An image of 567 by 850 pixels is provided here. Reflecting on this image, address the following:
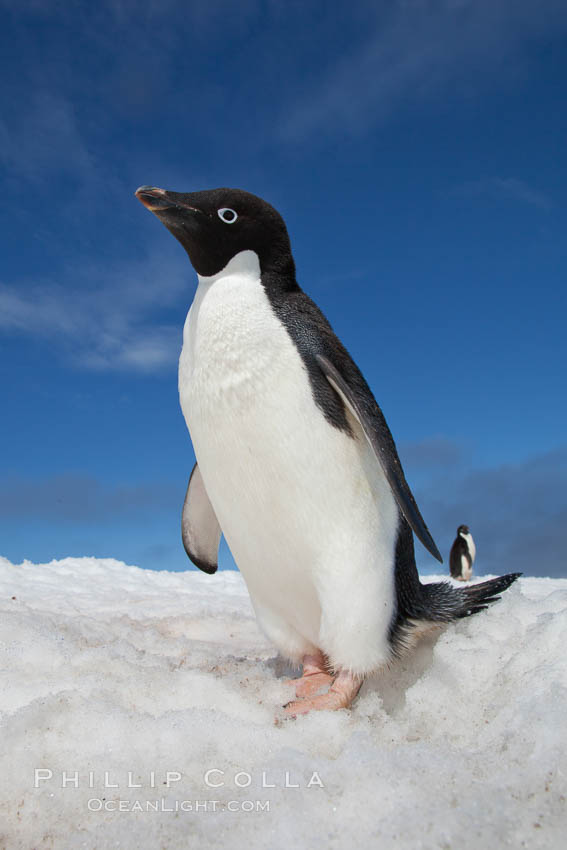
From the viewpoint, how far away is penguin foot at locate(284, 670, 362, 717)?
7.38ft

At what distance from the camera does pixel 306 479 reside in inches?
95.3

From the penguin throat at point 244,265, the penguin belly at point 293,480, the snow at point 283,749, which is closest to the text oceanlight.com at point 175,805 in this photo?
the snow at point 283,749

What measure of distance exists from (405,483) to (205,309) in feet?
3.64

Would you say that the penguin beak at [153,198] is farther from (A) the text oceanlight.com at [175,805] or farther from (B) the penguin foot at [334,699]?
(A) the text oceanlight.com at [175,805]

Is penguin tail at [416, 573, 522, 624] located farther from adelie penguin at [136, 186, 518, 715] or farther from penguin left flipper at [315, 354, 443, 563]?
penguin left flipper at [315, 354, 443, 563]

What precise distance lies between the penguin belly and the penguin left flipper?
10cm

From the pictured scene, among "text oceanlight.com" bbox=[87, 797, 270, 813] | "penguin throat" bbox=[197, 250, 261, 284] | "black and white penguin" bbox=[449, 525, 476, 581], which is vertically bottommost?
"text oceanlight.com" bbox=[87, 797, 270, 813]

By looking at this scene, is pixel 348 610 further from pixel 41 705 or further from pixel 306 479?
pixel 41 705

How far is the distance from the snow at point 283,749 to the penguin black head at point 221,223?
5.73 feet

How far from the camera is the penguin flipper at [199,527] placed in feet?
11.7

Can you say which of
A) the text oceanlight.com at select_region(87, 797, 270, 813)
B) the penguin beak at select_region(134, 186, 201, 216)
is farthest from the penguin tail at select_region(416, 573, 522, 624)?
the penguin beak at select_region(134, 186, 201, 216)

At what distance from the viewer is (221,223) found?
2684 millimetres

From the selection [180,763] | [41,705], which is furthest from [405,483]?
[41,705]

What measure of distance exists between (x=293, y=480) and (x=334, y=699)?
838 millimetres
